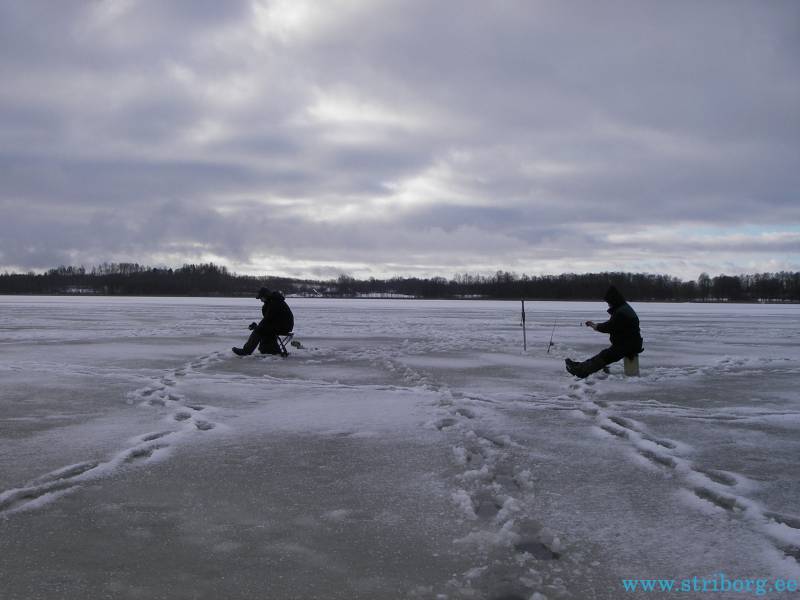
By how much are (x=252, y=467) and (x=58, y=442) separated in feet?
6.77

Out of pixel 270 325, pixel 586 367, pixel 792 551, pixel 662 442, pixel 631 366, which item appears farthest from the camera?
pixel 270 325

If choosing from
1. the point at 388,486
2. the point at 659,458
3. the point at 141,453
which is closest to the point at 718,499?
the point at 659,458

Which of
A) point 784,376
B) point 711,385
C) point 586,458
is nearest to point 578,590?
point 586,458

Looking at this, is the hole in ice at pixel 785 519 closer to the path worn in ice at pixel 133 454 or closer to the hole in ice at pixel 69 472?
the path worn in ice at pixel 133 454

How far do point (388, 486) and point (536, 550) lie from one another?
143 centimetres

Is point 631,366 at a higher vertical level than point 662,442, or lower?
higher

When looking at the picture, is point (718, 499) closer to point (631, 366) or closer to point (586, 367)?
point (586, 367)

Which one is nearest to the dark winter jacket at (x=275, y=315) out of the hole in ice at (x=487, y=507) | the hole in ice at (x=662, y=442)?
the hole in ice at (x=662, y=442)

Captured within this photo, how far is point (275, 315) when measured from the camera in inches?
530

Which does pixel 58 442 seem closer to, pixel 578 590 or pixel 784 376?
pixel 578 590

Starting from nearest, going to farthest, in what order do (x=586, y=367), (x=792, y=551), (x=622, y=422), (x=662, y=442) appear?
(x=792, y=551) < (x=662, y=442) < (x=622, y=422) < (x=586, y=367)

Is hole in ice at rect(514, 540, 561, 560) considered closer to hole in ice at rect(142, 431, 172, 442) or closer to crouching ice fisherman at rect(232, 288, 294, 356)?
hole in ice at rect(142, 431, 172, 442)

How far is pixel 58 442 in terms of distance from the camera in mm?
5734

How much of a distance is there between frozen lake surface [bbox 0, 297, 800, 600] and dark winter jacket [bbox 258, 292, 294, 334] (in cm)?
359
